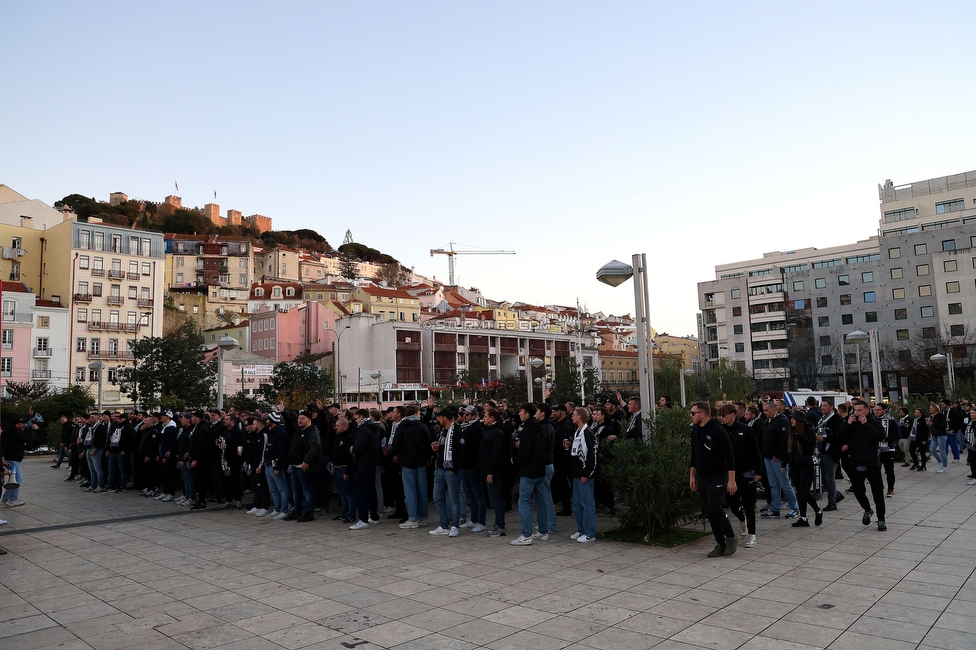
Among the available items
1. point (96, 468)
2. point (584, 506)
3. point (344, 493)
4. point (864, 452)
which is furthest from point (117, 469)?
point (864, 452)

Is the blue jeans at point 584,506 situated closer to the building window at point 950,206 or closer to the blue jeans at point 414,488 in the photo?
the blue jeans at point 414,488

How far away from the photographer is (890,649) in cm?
470

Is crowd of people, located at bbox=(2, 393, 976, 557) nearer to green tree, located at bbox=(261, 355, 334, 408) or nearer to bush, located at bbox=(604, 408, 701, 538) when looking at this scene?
bush, located at bbox=(604, 408, 701, 538)

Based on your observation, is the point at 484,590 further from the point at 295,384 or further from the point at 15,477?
the point at 295,384

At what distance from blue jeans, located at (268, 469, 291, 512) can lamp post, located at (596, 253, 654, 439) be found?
20.2ft

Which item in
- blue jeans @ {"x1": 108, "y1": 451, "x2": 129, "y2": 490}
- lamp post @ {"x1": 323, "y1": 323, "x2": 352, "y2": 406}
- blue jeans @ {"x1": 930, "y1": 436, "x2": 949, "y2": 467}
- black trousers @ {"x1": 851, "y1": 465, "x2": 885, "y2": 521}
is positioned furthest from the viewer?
lamp post @ {"x1": 323, "y1": 323, "x2": 352, "y2": 406}

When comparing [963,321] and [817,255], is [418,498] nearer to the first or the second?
[963,321]

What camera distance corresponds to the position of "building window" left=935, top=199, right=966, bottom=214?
260ft

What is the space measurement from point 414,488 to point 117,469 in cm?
1039

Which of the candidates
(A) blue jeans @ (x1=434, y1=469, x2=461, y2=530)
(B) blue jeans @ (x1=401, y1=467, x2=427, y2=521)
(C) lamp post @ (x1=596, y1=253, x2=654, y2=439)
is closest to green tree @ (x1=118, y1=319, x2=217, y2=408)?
(B) blue jeans @ (x1=401, y1=467, x2=427, y2=521)

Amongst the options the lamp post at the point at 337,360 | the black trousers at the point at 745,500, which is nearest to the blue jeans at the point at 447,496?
the black trousers at the point at 745,500

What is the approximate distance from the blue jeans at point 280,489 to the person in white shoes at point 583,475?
5253 mm

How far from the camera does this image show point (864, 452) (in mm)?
9141

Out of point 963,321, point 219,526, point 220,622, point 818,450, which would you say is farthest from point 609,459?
point 963,321
